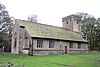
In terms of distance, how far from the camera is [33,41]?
3061cm

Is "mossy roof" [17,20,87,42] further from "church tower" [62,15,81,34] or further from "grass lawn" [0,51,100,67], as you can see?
"grass lawn" [0,51,100,67]

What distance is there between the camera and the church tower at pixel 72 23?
46.2 m

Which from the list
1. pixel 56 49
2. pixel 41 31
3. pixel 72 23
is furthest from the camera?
pixel 72 23

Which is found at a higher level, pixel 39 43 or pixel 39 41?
pixel 39 41

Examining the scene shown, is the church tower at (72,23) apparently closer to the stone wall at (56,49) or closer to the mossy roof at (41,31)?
the stone wall at (56,49)

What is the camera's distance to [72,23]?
152 ft

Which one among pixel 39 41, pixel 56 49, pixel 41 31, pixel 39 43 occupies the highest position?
pixel 41 31

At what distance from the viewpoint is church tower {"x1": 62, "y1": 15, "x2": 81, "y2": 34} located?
46209 millimetres

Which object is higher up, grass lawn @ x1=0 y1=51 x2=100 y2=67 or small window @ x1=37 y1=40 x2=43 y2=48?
small window @ x1=37 y1=40 x2=43 y2=48

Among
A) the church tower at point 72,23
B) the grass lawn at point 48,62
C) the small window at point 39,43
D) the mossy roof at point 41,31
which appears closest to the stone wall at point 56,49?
the small window at point 39,43

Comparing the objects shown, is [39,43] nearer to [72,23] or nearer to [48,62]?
[48,62]

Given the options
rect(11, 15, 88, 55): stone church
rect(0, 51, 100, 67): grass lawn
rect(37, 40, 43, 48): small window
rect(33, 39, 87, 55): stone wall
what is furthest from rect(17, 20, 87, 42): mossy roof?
rect(0, 51, 100, 67): grass lawn

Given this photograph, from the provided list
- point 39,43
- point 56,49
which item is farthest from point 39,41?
point 56,49

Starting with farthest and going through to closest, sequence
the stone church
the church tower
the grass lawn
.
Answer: the church tower < the stone church < the grass lawn
